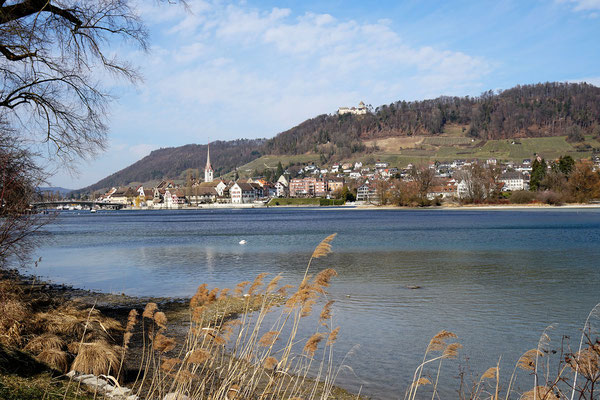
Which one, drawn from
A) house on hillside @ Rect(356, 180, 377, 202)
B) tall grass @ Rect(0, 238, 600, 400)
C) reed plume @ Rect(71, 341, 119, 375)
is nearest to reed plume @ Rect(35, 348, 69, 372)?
tall grass @ Rect(0, 238, 600, 400)

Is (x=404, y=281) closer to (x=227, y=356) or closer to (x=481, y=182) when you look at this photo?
(x=227, y=356)

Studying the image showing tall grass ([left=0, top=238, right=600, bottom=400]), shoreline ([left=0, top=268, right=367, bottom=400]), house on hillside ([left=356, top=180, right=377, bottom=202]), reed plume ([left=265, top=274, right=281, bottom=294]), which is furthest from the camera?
house on hillside ([left=356, top=180, right=377, bottom=202])

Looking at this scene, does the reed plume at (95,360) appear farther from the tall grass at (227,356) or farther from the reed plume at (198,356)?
the reed plume at (198,356)

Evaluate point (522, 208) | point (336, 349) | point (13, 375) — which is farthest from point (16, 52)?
point (522, 208)

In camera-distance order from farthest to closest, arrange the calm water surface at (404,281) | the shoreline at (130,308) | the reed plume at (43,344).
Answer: the calm water surface at (404,281)
the reed plume at (43,344)
the shoreline at (130,308)

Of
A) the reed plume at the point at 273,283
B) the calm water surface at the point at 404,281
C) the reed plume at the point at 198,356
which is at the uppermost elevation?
the reed plume at the point at 273,283

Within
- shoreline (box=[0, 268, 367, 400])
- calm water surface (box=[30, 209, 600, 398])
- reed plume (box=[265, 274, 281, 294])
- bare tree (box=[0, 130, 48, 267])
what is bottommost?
calm water surface (box=[30, 209, 600, 398])

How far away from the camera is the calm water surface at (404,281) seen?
10.8 m

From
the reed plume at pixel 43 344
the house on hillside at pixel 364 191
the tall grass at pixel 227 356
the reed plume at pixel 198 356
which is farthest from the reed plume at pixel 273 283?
the house on hillside at pixel 364 191

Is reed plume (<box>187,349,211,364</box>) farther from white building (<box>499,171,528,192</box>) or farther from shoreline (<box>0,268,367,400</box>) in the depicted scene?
white building (<box>499,171,528,192</box>)

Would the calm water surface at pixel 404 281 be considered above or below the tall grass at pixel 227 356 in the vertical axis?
below

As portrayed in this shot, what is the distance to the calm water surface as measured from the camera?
10.8 metres

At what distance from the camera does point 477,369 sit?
948 centimetres

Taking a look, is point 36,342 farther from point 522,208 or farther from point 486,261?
point 522,208
